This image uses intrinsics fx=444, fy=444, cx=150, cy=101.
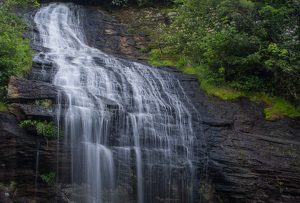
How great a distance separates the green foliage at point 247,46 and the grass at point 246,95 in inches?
6.2

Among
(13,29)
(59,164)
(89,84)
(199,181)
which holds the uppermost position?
(13,29)

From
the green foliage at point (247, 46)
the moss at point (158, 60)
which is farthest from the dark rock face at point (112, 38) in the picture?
the green foliage at point (247, 46)

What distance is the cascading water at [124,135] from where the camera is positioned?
10969 millimetres

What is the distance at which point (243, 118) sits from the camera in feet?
45.0

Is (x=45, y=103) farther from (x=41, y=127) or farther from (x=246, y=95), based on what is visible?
(x=246, y=95)

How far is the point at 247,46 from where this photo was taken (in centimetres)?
1560

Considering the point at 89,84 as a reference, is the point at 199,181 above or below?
below

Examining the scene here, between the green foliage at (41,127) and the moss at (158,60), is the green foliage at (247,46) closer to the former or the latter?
the moss at (158,60)

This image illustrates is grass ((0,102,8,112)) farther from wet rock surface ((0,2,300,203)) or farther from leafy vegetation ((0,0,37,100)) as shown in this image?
leafy vegetation ((0,0,37,100))

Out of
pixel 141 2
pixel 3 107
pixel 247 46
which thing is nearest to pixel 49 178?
pixel 3 107

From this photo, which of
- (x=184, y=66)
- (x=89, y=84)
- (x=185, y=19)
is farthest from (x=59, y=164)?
(x=185, y=19)

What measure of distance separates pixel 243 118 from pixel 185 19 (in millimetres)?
6294

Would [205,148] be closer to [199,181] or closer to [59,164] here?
[199,181]

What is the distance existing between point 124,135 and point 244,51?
6.39 meters
